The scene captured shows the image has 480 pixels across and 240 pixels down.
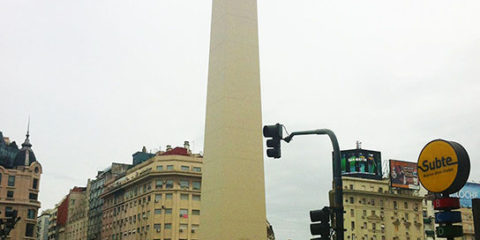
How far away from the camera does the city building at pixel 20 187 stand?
264 feet

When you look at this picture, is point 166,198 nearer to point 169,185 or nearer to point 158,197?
point 158,197

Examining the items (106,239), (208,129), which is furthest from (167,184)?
(208,129)

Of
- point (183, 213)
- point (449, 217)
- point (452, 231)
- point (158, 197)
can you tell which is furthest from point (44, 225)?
point (452, 231)

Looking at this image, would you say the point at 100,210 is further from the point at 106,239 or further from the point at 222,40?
the point at 222,40

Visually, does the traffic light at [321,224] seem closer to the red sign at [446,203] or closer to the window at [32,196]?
the red sign at [446,203]

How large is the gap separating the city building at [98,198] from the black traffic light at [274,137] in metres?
84.0

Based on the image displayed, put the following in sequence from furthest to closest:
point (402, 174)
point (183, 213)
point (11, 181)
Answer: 1. point (402, 174)
2. point (11, 181)
3. point (183, 213)

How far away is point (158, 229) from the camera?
6956 cm

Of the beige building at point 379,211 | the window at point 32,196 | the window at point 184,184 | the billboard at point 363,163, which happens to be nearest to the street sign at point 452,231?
the window at point 184,184

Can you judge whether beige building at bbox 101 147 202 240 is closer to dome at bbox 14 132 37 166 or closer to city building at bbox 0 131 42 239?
city building at bbox 0 131 42 239

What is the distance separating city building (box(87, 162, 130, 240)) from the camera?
94375 millimetres

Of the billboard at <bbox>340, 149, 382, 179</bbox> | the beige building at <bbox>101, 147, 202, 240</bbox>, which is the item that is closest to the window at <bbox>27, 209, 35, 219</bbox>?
the beige building at <bbox>101, 147, 202, 240</bbox>

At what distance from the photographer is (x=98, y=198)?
98438 mm

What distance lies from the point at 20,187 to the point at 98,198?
1803 centimetres
